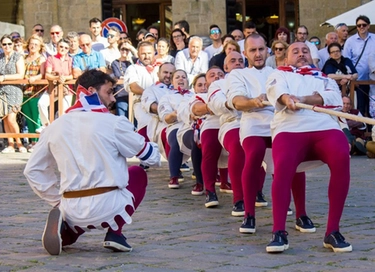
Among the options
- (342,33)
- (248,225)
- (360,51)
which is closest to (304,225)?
(248,225)

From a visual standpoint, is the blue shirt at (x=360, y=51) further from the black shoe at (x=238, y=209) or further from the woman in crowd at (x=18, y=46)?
the black shoe at (x=238, y=209)

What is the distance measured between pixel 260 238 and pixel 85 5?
59.0ft

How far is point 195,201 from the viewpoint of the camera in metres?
10.7

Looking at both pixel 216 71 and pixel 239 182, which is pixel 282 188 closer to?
pixel 239 182

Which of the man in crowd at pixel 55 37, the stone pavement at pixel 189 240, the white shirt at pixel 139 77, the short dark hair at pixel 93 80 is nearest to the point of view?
the stone pavement at pixel 189 240

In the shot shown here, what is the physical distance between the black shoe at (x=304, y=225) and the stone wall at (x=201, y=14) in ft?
53.2

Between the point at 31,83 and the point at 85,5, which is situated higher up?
the point at 85,5

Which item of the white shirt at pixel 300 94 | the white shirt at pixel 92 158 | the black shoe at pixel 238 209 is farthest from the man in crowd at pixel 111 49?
the white shirt at pixel 92 158

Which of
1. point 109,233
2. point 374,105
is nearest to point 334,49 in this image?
point 374,105

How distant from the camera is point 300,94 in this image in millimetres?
7906

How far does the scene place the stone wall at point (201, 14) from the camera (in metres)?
24.5

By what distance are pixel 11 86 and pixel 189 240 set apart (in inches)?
372

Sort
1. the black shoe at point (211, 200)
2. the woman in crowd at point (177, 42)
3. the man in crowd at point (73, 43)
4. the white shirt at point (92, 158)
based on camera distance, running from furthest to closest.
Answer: the woman in crowd at point (177, 42) < the man in crowd at point (73, 43) < the black shoe at point (211, 200) < the white shirt at point (92, 158)

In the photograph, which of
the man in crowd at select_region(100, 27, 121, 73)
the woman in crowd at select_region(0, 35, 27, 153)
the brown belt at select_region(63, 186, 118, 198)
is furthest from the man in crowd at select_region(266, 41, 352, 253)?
the man in crowd at select_region(100, 27, 121, 73)
